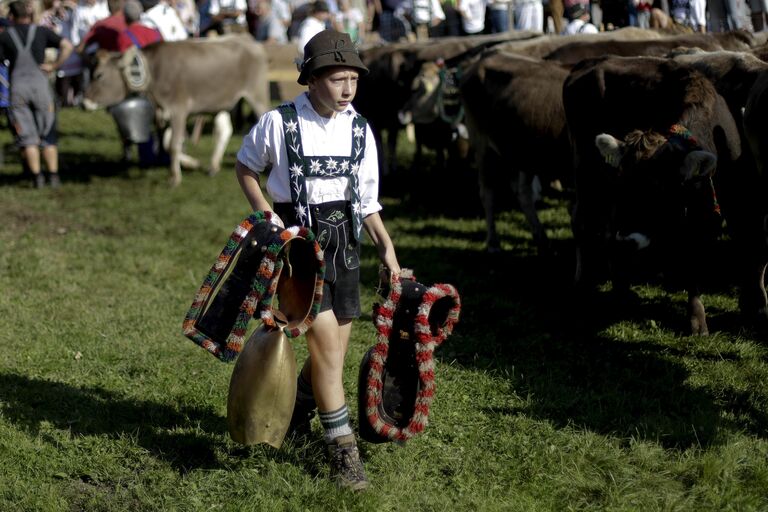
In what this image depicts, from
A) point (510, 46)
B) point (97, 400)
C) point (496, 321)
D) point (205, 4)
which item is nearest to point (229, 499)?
point (97, 400)

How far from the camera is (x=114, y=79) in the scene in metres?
12.2

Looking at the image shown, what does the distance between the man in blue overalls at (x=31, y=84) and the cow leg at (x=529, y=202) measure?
20.3 ft

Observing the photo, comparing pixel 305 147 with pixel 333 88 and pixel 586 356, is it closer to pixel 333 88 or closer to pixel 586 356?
pixel 333 88

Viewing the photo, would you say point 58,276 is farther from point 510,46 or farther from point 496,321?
point 510,46

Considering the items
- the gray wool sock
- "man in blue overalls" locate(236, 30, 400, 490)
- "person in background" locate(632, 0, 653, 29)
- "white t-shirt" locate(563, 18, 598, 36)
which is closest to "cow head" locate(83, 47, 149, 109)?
"white t-shirt" locate(563, 18, 598, 36)

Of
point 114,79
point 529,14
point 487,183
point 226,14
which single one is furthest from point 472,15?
point 487,183

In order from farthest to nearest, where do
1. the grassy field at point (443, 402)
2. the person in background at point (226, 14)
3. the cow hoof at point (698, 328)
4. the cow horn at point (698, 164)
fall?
the person in background at point (226, 14), the cow hoof at point (698, 328), the cow horn at point (698, 164), the grassy field at point (443, 402)

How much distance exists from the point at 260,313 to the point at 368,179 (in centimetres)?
78

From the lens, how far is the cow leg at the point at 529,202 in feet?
28.0

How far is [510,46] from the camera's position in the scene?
425 inches

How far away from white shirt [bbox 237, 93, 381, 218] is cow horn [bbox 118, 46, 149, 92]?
8680 millimetres

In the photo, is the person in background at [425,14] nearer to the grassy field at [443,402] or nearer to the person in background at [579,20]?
the person in background at [579,20]

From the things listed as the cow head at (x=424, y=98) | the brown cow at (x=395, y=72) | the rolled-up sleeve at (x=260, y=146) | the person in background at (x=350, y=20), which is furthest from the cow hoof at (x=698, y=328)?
the person in background at (x=350, y=20)

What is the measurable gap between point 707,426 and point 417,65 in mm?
8343
